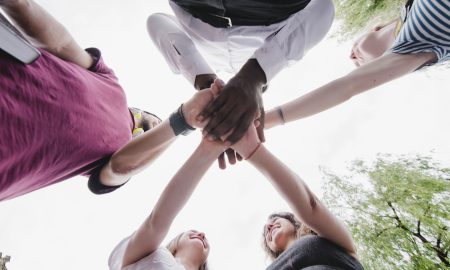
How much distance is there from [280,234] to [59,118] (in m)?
2.47

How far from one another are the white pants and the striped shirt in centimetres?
79

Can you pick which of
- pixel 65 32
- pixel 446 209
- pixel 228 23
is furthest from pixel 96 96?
pixel 446 209

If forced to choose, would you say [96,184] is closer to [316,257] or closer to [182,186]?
[182,186]

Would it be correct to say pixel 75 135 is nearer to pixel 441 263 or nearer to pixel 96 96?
pixel 96 96

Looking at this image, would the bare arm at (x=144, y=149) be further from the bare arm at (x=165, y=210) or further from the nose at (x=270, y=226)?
the nose at (x=270, y=226)

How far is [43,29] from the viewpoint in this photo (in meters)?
1.37

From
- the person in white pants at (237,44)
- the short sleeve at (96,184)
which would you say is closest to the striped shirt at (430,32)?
the person in white pants at (237,44)

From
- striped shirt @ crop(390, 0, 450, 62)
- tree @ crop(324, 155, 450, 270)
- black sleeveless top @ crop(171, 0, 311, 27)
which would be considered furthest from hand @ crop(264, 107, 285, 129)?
tree @ crop(324, 155, 450, 270)

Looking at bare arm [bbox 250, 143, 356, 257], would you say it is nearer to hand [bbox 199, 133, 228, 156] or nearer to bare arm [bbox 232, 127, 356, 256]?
bare arm [bbox 232, 127, 356, 256]

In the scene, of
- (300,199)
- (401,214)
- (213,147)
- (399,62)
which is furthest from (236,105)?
(401,214)

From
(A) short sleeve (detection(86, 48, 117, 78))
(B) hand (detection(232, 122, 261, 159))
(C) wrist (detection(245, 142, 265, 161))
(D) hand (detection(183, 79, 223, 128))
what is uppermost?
(A) short sleeve (detection(86, 48, 117, 78))

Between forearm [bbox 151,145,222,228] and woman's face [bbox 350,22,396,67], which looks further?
woman's face [bbox 350,22,396,67]

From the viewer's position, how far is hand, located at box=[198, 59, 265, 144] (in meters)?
1.47

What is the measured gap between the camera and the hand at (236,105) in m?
1.47
